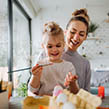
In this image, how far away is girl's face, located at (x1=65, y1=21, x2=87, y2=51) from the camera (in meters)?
0.78

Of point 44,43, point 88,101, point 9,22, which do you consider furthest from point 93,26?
point 88,101

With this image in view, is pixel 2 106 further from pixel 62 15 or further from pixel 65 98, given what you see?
pixel 62 15

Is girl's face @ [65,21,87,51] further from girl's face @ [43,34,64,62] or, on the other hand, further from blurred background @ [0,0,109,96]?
blurred background @ [0,0,109,96]

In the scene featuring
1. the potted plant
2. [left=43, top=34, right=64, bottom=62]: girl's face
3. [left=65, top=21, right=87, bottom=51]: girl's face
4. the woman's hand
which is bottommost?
the woman's hand

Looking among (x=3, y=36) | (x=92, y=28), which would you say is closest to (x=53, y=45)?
(x=3, y=36)

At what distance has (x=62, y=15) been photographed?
4.02 metres

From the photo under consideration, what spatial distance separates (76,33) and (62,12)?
336 centimetres

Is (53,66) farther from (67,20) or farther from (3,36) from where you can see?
(67,20)

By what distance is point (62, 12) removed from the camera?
4012mm

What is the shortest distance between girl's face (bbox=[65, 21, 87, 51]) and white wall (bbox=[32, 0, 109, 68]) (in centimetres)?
304

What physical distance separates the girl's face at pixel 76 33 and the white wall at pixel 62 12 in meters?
3.04

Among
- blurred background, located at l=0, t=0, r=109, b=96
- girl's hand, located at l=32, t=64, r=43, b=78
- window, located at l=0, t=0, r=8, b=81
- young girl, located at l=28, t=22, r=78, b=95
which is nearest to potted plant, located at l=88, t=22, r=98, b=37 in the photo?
blurred background, located at l=0, t=0, r=109, b=96

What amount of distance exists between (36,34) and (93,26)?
138 cm

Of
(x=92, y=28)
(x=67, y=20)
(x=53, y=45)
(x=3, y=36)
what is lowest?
(x=53, y=45)
